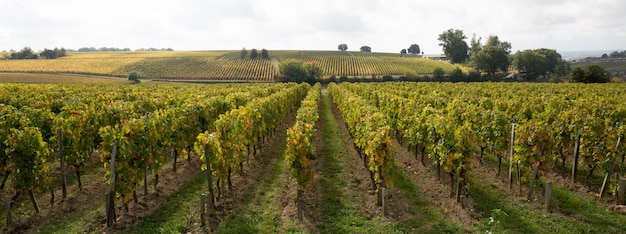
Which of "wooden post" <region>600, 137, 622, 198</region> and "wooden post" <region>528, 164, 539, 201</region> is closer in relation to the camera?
"wooden post" <region>528, 164, 539, 201</region>

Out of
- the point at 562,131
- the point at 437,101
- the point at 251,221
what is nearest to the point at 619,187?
the point at 562,131

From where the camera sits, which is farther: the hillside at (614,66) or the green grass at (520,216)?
the hillside at (614,66)

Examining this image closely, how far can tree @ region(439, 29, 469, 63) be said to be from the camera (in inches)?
4114

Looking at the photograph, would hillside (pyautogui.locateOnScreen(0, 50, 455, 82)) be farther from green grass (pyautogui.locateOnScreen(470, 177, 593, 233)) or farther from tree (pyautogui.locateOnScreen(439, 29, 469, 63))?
green grass (pyautogui.locateOnScreen(470, 177, 593, 233))

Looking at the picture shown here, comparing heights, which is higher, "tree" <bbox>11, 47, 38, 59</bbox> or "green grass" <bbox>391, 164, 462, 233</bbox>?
"tree" <bbox>11, 47, 38, 59</bbox>

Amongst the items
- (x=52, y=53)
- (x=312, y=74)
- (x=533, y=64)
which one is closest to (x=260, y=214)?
(x=312, y=74)

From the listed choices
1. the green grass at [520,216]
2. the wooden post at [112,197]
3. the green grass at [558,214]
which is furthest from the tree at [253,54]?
the wooden post at [112,197]

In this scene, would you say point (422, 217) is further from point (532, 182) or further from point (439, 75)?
point (439, 75)

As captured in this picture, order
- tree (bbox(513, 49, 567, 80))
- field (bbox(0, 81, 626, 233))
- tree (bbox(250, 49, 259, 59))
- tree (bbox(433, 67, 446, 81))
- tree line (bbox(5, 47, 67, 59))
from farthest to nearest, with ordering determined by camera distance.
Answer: tree (bbox(250, 49, 259, 59)), tree line (bbox(5, 47, 67, 59)), tree (bbox(513, 49, 567, 80)), tree (bbox(433, 67, 446, 81)), field (bbox(0, 81, 626, 233))

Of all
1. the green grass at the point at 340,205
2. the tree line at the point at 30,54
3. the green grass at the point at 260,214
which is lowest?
the green grass at the point at 260,214

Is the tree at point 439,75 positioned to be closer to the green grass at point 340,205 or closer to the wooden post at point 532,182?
the green grass at point 340,205

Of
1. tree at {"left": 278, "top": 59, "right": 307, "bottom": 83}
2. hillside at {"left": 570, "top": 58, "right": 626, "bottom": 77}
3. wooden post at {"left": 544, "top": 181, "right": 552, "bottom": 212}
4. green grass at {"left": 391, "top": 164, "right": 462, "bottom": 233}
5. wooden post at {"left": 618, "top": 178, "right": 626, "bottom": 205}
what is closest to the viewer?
green grass at {"left": 391, "top": 164, "right": 462, "bottom": 233}

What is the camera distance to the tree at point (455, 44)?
104500 mm

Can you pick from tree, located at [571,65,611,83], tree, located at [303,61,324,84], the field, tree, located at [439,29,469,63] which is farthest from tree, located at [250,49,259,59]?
the field
